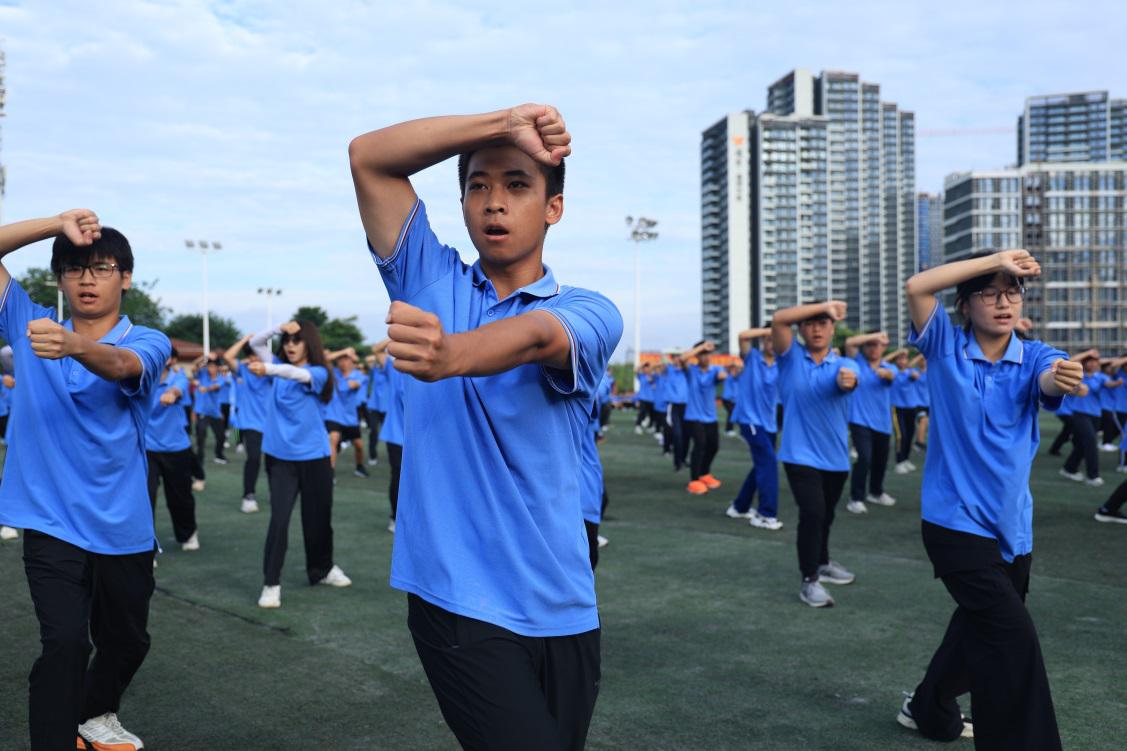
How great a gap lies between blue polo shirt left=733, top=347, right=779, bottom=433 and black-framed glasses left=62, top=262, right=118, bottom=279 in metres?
8.26

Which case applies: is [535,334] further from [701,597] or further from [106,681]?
[701,597]

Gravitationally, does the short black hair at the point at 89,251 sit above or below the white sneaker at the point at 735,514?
above

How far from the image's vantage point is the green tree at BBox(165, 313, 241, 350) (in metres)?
80.4

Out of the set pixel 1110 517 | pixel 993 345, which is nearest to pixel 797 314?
pixel 993 345

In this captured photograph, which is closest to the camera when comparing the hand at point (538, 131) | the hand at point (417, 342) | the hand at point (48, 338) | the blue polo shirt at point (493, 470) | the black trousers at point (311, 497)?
the hand at point (417, 342)

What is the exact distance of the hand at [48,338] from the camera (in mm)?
3342

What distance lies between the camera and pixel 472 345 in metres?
1.89

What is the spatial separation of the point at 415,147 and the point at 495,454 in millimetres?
692

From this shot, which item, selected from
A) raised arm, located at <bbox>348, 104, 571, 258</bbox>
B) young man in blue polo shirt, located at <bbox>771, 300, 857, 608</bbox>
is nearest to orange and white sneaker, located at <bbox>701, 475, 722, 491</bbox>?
young man in blue polo shirt, located at <bbox>771, 300, 857, 608</bbox>

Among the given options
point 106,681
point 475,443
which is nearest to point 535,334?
point 475,443

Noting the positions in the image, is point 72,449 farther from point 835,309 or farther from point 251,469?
point 251,469

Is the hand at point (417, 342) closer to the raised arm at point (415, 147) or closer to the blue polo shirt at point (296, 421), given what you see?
the raised arm at point (415, 147)

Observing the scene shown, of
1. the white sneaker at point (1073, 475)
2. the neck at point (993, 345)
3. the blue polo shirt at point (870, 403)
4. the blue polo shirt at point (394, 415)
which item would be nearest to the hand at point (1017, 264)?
the neck at point (993, 345)

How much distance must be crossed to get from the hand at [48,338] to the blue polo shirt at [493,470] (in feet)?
5.20
